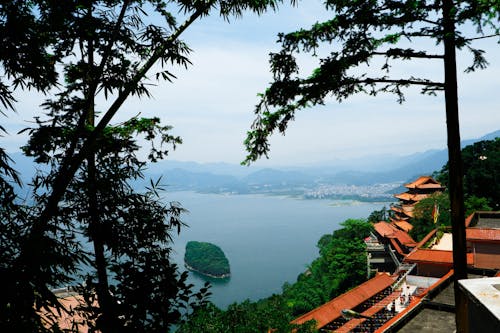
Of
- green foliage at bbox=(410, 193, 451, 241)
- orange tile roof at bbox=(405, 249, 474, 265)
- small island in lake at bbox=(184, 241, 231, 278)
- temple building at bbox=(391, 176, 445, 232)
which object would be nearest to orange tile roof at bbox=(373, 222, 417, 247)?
green foliage at bbox=(410, 193, 451, 241)

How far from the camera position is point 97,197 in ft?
12.3

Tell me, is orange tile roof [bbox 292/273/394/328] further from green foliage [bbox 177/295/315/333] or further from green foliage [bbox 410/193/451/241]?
green foliage [bbox 410/193/451/241]

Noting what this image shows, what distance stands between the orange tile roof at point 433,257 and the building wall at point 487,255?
1.08ft

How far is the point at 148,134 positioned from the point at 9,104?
2.49 meters

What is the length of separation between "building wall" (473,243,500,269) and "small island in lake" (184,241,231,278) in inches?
2011

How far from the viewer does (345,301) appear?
15.8 metres

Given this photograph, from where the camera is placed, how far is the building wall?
14070 millimetres

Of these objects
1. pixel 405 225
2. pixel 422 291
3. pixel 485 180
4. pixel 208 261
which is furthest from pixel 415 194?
pixel 208 261

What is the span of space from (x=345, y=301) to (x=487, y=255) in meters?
6.38

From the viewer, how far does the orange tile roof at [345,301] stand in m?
14.4

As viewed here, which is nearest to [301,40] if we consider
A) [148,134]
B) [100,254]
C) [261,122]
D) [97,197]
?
[261,122]

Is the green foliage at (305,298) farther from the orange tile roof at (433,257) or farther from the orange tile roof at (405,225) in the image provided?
the orange tile roof at (433,257)

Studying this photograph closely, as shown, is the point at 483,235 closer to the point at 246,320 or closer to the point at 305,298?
the point at 246,320

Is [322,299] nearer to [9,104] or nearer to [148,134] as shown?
[148,134]
